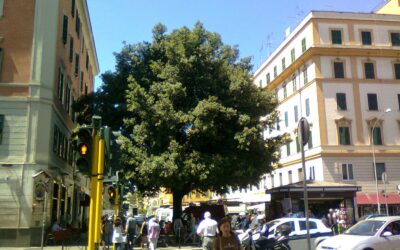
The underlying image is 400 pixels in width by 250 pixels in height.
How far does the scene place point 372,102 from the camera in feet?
151

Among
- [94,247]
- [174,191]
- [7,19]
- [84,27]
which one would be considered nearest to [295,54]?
[84,27]

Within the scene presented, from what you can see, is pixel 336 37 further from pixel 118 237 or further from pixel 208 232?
pixel 118 237

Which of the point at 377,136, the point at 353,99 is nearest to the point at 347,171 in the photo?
the point at 377,136

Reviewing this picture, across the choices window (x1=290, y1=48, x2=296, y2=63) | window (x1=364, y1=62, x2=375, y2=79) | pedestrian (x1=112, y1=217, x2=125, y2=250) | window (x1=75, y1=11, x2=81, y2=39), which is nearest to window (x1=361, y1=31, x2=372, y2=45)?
window (x1=364, y1=62, x2=375, y2=79)

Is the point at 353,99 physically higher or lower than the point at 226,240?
higher

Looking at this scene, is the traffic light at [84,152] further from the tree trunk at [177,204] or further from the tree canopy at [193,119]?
the tree trunk at [177,204]

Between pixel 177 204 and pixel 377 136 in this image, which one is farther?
Answer: pixel 377 136

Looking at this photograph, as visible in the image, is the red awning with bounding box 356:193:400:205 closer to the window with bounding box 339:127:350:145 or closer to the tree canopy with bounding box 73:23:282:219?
the window with bounding box 339:127:350:145

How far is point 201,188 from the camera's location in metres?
26.2

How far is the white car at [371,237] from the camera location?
12797 mm

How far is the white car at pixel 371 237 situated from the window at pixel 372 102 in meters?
34.5

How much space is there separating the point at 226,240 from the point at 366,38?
45.1m

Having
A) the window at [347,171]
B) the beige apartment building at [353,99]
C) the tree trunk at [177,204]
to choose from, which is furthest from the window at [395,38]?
the tree trunk at [177,204]

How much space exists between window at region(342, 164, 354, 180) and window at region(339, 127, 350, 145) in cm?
232
